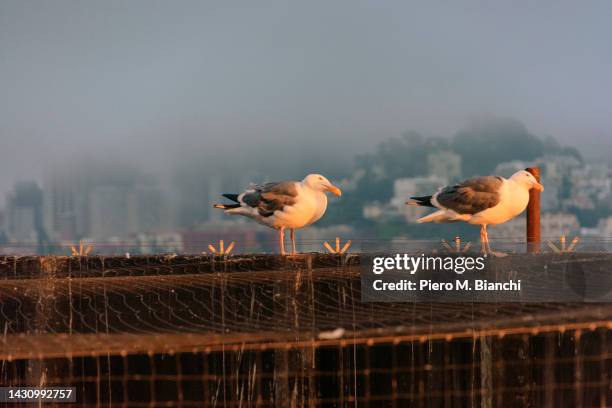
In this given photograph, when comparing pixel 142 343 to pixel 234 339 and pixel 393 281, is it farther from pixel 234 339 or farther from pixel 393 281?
pixel 393 281

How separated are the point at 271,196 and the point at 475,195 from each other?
327cm

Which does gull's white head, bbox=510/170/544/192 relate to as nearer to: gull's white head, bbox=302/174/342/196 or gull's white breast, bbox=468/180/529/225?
gull's white breast, bbox=468/180/529/225

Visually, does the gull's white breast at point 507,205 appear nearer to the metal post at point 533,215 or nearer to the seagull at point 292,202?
the metal post at point 533,215

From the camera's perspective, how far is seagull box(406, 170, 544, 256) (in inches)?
599

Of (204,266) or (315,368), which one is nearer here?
(315,368)

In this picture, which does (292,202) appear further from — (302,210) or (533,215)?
(533,215)

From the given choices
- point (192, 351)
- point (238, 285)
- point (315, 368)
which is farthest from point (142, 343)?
point (315, 368)

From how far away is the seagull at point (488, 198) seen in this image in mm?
15227

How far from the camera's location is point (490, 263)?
13867 mm

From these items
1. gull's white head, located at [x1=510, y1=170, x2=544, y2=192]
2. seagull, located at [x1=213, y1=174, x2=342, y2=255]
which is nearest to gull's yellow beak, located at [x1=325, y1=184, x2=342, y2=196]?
seagull, located at [x1=213, y1=174, x2=342, y2=255]

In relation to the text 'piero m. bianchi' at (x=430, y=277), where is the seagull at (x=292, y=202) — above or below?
above

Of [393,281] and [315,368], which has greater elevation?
[393,281]

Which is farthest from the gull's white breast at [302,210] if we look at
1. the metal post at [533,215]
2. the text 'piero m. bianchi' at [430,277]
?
the metal post at [533,215]

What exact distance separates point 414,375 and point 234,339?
2587mm
